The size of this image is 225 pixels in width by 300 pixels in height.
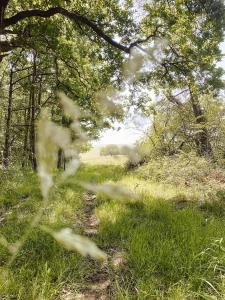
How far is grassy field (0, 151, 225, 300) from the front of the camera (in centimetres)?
329

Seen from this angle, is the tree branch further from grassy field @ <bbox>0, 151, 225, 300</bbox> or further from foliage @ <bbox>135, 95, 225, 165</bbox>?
grassy field @ <bbox>0, 151, 225, 300</bbox>

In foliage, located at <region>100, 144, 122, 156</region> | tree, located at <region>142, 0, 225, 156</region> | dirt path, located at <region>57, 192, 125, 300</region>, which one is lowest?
dirt path, located at <region>57, 192, 125, 300</region>

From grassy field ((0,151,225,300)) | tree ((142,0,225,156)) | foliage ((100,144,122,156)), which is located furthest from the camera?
tree ((142,0,225,156))

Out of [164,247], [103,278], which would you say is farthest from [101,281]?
[164,247]

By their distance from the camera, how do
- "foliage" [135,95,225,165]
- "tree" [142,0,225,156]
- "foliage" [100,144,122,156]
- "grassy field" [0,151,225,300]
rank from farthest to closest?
"foliage" [135,95,225,165]
"tree" [142,0,225,156]
"grassy field" [0,151,225,300]
"foliage" [100,144,122,156]

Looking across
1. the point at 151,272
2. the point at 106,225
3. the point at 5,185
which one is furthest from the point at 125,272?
the point at 5,185

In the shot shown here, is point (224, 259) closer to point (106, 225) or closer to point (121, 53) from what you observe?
point (106, 225)

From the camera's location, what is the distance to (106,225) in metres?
5.20

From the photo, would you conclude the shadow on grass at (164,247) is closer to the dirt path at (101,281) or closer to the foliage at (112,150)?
the dirt path at (101,281)

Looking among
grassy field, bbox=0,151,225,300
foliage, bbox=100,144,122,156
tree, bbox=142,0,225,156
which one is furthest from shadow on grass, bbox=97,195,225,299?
tree, bbox=142,0,225,156

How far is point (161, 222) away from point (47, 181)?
5.32 metres

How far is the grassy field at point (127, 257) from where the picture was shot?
3289 millimetres

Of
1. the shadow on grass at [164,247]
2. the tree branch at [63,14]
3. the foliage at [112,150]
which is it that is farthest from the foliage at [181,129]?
the foliage at [112,150]

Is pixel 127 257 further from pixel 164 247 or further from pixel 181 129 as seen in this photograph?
pixel 181 129
